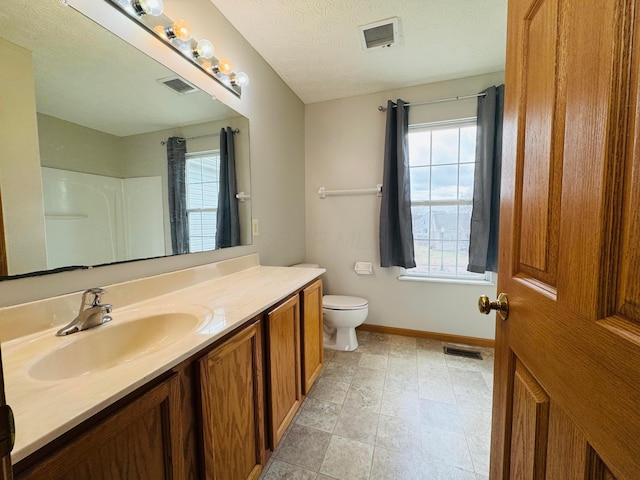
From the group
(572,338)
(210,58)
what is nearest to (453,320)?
(572,338)

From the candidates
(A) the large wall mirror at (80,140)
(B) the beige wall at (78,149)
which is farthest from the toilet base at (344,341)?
(B) the beige wall at (78,149)

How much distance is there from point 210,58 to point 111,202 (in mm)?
1003

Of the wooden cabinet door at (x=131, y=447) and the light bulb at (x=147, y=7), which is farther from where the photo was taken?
the light bulb at (x=147, y=7)

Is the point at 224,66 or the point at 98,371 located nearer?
the point at 98,371

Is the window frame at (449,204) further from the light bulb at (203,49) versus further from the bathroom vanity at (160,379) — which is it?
the light bulb at (203,49)

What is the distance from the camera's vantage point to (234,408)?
93cm

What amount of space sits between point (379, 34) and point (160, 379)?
7.34 ft

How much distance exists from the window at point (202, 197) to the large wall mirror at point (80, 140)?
0.06ft

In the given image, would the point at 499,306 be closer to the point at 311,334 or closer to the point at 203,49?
the point at 311,334

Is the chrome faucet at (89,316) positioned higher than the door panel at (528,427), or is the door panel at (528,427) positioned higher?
the chrome faucet at (89,316)

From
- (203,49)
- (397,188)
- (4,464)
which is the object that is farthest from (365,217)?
(4,464)

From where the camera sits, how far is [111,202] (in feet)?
3.31

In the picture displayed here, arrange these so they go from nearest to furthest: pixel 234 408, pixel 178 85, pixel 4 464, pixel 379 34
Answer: pixel 4 464
pixel 234 408
pixel 178 85
pixel 379 34

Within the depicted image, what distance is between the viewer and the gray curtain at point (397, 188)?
2.34 m
